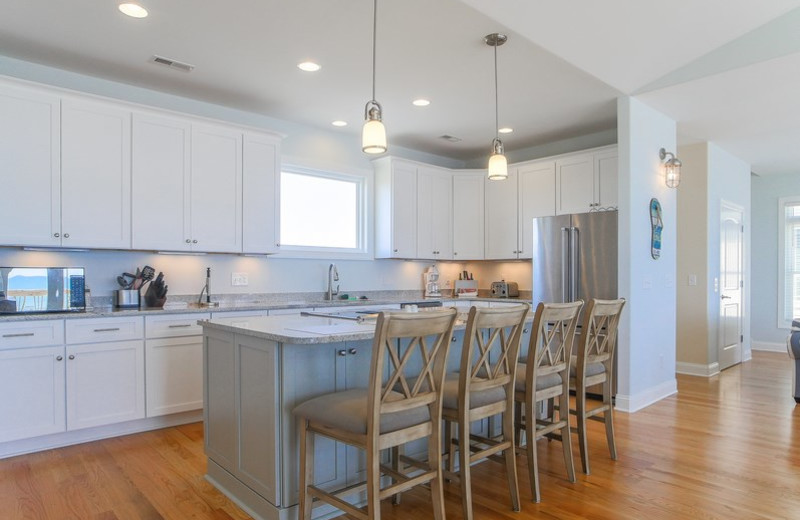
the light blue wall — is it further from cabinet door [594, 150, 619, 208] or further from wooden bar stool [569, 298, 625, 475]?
wooden bar stool [569, 298, 625, 475]

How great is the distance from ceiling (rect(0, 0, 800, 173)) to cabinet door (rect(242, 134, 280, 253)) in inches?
15.6

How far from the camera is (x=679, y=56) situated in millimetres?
3982

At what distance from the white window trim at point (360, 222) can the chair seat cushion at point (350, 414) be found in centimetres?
305

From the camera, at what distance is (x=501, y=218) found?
239 inches

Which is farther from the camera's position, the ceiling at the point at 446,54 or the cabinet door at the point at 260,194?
the cabinet door at the point at 260,194

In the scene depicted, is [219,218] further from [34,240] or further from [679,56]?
[679,56]

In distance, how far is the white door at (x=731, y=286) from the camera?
6250 millimetres

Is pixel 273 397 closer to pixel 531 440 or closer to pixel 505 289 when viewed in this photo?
pixel 531 440

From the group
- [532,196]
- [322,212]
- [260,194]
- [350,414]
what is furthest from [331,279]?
[350,414]

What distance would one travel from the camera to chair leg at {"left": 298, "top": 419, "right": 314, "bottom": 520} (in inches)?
85.7

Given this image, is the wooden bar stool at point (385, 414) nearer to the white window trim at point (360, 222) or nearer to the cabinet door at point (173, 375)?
the cabinet door at point (173, 375)

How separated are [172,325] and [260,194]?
4.60 feet

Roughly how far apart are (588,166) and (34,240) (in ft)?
15.8

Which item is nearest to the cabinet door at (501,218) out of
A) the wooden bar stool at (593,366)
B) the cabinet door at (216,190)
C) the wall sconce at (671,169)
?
the wall sconce at (671,169)
